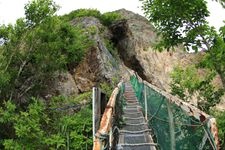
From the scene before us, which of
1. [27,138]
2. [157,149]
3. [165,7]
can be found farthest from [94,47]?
[157,149]

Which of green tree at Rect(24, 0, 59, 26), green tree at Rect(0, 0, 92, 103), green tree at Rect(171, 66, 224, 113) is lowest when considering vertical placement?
green tree at Rect(171, 66, 224, 113)

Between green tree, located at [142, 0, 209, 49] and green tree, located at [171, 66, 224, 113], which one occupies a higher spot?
green tree, located at [142, 0, 209, 49]

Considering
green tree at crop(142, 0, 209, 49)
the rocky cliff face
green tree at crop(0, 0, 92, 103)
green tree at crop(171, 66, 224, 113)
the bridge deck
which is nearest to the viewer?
the bridge deck

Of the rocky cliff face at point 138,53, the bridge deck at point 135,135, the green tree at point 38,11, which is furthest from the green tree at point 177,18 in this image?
the rocky cliff face at point 138,53

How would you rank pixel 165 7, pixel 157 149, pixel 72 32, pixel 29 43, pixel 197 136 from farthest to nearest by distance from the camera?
pixel 72 32, pixel 29 43, pixel 165 7, pixel 157 149, pixel 197 136

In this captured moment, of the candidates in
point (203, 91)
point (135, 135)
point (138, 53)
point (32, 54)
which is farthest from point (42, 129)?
point (138, 53)

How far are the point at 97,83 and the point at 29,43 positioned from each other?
557cm

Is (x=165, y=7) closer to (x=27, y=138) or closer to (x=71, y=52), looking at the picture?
(x=27, y=138)

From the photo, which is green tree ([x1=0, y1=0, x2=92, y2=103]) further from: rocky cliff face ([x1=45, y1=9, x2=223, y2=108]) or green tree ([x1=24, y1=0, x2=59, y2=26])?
rocky cliff face ([x1=45, y1=9, x2=223, y2=108])

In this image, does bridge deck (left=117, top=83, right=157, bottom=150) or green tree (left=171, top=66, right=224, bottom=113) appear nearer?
bridge deck (left=117, top=83, right=157, bottom=150)

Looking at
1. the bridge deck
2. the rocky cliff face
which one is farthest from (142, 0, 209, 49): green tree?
the rocky cliff face

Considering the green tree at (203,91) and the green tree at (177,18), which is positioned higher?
the green tree at (177,18)

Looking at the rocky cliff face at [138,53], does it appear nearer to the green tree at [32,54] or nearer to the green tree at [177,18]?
the green tree at [32,54]

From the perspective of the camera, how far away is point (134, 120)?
10266 millimetres
